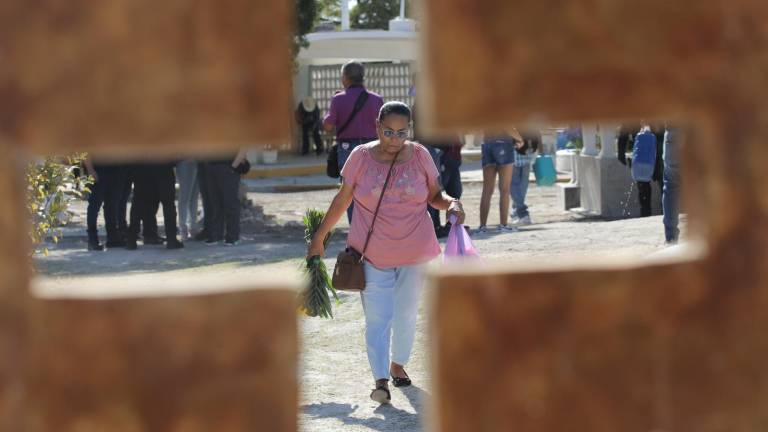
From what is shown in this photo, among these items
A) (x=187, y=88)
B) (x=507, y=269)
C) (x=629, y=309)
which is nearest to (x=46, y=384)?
(x=187, y=88)

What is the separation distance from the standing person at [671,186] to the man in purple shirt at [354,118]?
2432 millimetres

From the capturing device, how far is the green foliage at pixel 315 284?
680 centimetres

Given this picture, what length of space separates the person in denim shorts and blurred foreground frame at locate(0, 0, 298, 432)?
1044cm

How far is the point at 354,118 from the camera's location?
10133 millimetres

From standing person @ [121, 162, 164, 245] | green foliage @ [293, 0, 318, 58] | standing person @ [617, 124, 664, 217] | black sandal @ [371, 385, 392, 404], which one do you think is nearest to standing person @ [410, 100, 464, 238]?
standing person @ [617, 124, 664, 217]

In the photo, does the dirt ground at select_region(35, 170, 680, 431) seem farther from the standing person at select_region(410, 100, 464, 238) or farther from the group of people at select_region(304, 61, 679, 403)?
the standing person at select_region(410, 100, 464, 238)

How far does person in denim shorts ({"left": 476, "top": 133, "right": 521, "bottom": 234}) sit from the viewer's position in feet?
40.2

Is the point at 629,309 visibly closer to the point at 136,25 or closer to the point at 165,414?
the point at 165,414

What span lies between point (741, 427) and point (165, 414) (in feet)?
2.98

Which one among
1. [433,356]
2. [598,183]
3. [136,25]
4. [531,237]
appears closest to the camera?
[136,25]

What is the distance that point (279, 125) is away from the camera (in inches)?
71.6

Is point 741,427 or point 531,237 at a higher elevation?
point 741,427

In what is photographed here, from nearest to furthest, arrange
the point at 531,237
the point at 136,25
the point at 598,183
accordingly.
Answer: the point at 136,25
the point at 531,237
the point at 598,183

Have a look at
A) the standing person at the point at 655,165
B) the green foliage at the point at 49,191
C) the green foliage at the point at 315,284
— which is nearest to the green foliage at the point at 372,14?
the standing person at the point at 655,165
